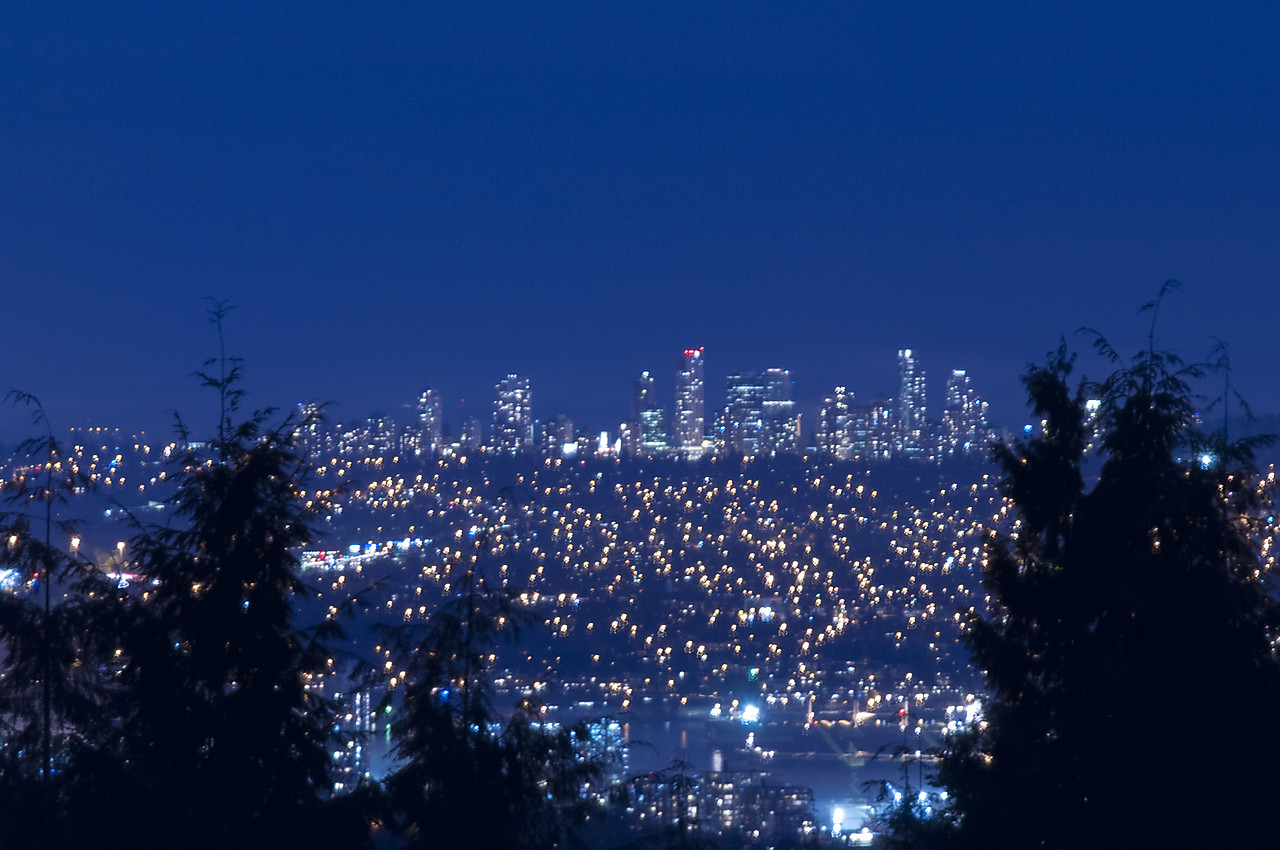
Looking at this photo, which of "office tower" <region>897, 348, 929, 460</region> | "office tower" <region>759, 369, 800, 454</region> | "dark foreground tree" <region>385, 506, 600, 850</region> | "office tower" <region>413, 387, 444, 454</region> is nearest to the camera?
"dark foreground tree" <region>385, 506, 600, 850</region>

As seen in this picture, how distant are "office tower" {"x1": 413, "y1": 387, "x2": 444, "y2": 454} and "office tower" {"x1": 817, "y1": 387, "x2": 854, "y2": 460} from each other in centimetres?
2502

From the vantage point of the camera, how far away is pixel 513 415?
315 ft

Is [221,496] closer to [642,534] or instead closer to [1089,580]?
[1089,580]

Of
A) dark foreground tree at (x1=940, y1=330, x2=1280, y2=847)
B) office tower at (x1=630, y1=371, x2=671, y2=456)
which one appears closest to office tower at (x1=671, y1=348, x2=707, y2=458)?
office tower at (x1=630, y1=371, x2=671, y2=456)

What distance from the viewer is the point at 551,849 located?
20.7 feet

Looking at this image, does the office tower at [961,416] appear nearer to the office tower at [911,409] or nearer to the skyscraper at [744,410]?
the office tower at [911,409]

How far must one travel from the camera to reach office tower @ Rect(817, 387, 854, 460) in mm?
75375

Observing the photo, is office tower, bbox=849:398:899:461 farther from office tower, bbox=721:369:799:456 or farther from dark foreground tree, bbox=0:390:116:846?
dark foreground tree, bbox=0:390:116:846

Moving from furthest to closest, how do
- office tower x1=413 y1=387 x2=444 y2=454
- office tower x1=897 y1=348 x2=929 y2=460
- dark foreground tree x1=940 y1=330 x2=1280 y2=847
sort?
office tower x1=897 y1=348 x2=929 y2=460
office tower x1=413 y1=387 x2=444 y2=454
dark foreground tree x1=940 y1=330 x2=1280 y2=847

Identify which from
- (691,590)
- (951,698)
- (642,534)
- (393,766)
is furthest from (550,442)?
(393,766)

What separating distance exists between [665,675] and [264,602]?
21383mm

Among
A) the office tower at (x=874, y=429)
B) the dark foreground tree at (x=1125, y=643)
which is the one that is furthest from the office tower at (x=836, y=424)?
the dark foreground tree at (x=1125, y=643)

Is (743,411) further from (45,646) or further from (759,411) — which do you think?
(45,646)

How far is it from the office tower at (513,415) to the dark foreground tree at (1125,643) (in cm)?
6468
